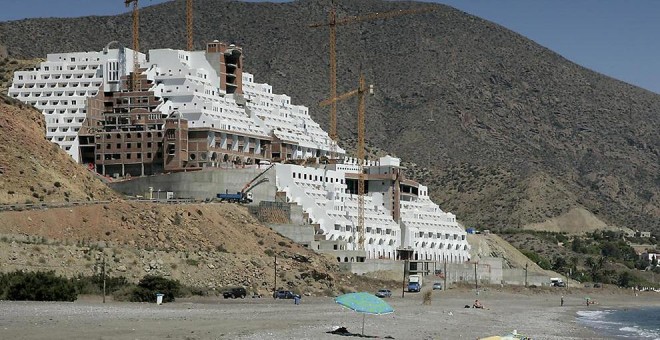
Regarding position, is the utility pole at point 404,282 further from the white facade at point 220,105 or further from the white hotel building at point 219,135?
the white facade at point 220,105

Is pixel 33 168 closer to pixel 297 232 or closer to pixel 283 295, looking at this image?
pixel 283 295

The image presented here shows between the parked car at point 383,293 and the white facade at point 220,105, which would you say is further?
the white facade at point 220,105

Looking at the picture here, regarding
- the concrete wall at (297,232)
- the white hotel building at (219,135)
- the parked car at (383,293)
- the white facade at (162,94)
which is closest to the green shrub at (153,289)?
the parked car at (383,293)

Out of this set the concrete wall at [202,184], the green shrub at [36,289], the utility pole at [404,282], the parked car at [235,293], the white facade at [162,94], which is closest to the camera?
the green shrub at [36,289]

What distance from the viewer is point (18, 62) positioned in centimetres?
15650

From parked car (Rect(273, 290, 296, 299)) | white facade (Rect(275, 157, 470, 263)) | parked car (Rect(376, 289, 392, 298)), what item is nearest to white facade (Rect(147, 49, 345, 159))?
white facade (Rect(275, 157, 470, 263))

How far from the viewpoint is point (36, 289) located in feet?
210

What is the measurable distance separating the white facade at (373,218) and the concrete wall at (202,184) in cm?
276

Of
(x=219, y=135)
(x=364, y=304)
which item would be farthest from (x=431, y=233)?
(x=364, y=304)

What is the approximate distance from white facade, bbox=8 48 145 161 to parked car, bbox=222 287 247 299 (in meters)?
47.7

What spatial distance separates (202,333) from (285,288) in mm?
44694

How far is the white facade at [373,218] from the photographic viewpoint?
11662cm

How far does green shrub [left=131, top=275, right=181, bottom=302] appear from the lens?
6994 cm

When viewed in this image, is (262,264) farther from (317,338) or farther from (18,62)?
(18,62)
